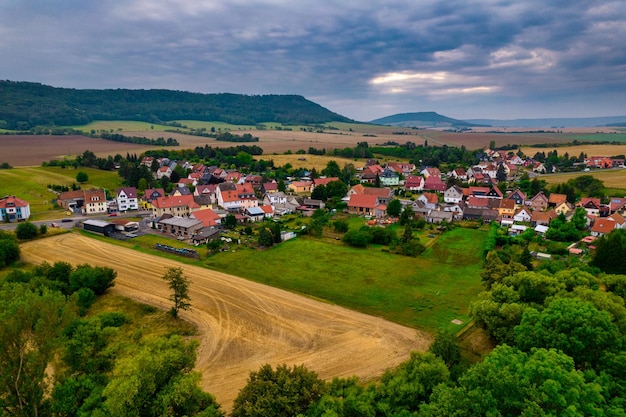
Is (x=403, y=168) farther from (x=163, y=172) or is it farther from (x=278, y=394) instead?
(x=278, y=394)

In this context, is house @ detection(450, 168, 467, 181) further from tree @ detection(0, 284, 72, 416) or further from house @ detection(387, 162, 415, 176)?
tree @ detection(0, 284, 72, 416)

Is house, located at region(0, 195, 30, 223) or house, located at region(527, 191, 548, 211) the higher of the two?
house, located at region(527, 191, 548, 211)

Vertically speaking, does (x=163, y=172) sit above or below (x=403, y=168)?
below

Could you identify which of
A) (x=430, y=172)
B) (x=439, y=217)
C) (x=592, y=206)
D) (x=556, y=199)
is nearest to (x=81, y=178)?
(x=439, y=217)

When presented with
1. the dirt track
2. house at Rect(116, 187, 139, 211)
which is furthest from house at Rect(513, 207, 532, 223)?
house at Rect(116, 187, 139, 211)

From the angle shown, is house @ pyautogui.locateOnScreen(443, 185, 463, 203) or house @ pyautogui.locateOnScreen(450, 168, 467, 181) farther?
house @ pyautogui.locateOnScreen(450, 168, 467, 181)

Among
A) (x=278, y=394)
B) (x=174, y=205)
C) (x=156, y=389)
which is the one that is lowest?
(x=278, y=394)
